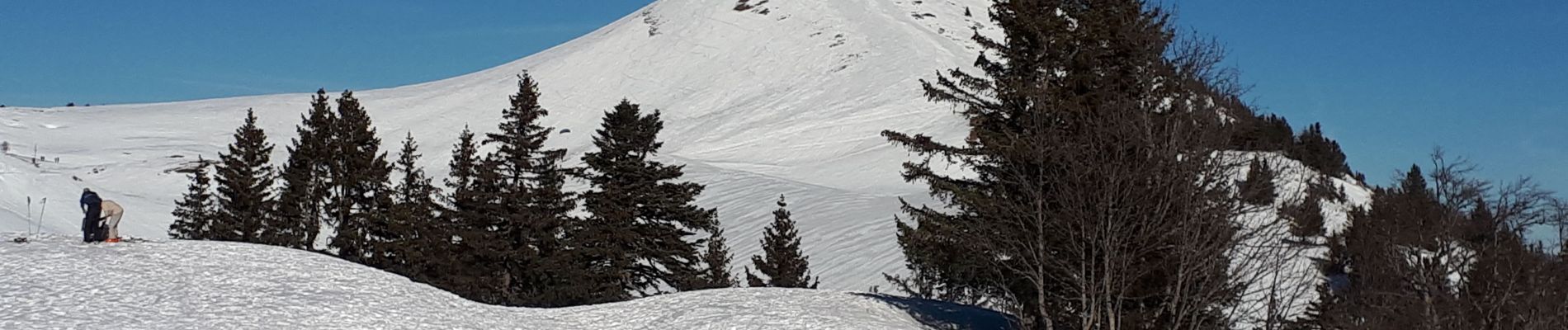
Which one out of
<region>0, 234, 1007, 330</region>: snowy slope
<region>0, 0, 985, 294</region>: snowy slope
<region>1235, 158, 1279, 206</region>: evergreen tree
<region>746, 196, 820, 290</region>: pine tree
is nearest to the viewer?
<region>1235, 158, 1279, 206</region>: evergreen tree

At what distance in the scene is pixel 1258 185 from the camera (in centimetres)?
1959

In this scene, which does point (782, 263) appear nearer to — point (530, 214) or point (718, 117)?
point (530, 214)

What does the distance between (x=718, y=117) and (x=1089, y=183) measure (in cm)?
9464

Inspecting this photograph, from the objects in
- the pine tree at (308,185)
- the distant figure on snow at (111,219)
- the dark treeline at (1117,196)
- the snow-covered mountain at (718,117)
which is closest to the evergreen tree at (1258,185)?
the dark treeline at (1117,196)

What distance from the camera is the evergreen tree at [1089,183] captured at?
19.8 metres

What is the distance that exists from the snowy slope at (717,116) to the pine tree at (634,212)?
9.53m

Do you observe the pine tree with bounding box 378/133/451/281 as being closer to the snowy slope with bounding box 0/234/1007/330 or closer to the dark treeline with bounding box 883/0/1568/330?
the snowy slope with bounding box 0/234/1007/330

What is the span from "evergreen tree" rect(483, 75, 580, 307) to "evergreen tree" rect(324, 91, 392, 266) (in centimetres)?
618

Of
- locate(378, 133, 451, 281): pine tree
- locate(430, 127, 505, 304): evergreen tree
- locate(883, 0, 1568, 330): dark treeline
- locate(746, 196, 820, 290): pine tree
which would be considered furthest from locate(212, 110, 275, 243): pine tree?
locate(883, 0, 1568, 330): dark treeline

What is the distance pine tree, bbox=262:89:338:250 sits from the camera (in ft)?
134

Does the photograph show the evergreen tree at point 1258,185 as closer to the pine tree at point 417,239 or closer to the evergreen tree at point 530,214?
the evergreen tree at point 530,214

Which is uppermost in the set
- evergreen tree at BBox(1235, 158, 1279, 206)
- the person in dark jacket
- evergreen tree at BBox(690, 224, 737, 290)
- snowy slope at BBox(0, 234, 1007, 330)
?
evergreen tree at BBox(690, 224, 737, 290)

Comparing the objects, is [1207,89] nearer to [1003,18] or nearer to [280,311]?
[1003,18]

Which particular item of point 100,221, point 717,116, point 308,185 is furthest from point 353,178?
point 717,116
